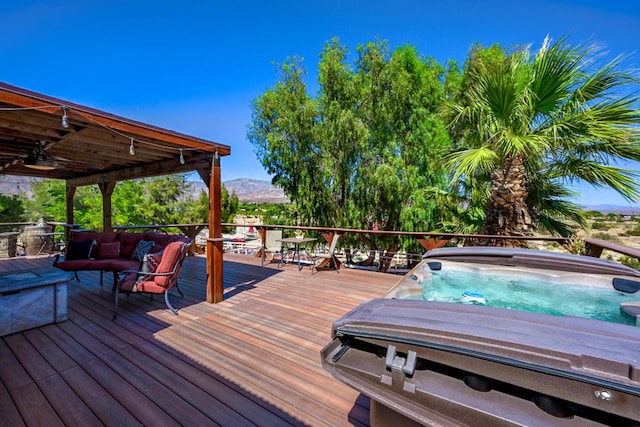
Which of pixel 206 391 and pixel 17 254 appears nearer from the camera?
pixel 206 391

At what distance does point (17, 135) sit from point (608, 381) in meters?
5.72

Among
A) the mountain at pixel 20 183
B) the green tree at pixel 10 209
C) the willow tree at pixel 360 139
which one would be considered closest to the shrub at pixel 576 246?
the willow tree at pixel 360 139

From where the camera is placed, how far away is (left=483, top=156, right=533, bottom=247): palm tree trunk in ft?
15.0

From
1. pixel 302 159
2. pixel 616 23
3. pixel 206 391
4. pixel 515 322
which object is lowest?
pixel 206 391

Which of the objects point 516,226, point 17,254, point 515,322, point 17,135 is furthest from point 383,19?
point 17,254

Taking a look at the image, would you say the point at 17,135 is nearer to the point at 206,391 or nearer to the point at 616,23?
the point at 206,391

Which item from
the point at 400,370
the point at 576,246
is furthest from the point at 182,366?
the point at 576,246

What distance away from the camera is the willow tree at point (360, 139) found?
934 centimetres

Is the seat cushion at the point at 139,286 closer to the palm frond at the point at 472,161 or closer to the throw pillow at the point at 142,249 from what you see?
the throw pillow at the point at 142,249

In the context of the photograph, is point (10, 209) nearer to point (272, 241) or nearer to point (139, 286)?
point (272, 241)

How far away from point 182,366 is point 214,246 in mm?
1954

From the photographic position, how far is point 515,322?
999 mm

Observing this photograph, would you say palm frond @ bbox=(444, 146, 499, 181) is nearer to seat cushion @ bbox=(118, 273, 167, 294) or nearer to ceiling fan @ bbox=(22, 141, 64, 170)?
seat cushion @ bbox=(118, 273, 167, 294)

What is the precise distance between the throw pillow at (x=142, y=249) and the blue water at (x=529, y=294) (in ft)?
14.4
